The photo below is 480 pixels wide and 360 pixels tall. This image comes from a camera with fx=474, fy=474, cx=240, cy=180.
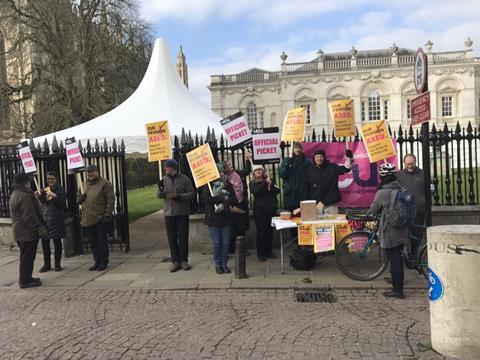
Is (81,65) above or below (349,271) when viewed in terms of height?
above

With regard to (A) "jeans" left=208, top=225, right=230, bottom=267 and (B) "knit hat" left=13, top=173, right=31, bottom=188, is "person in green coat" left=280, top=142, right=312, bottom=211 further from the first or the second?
(B) "knit hat" left=13, top=173, right=31, bottom=188

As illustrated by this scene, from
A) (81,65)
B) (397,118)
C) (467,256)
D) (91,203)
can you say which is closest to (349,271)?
(467,256)

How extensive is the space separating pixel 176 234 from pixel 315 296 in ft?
8.87

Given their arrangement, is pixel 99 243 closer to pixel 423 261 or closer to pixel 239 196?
pixel 239 196

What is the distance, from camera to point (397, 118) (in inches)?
2766

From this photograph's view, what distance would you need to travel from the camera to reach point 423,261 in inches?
255

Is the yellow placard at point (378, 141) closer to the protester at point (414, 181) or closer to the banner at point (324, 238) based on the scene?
the protester at point (414, 181)

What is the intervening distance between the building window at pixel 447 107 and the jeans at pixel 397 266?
70338 mm

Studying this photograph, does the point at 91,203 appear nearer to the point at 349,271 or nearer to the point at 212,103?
the point at 349,271

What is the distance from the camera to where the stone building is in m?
68.9

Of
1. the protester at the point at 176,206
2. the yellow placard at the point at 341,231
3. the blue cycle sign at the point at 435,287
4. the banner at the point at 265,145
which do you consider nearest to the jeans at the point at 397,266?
the yellow placard at the point at 341,231

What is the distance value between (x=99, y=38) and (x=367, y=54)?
66.9 meters

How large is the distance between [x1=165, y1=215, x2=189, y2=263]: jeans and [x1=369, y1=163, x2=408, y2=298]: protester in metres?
3.17

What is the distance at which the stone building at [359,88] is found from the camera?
68875mm
